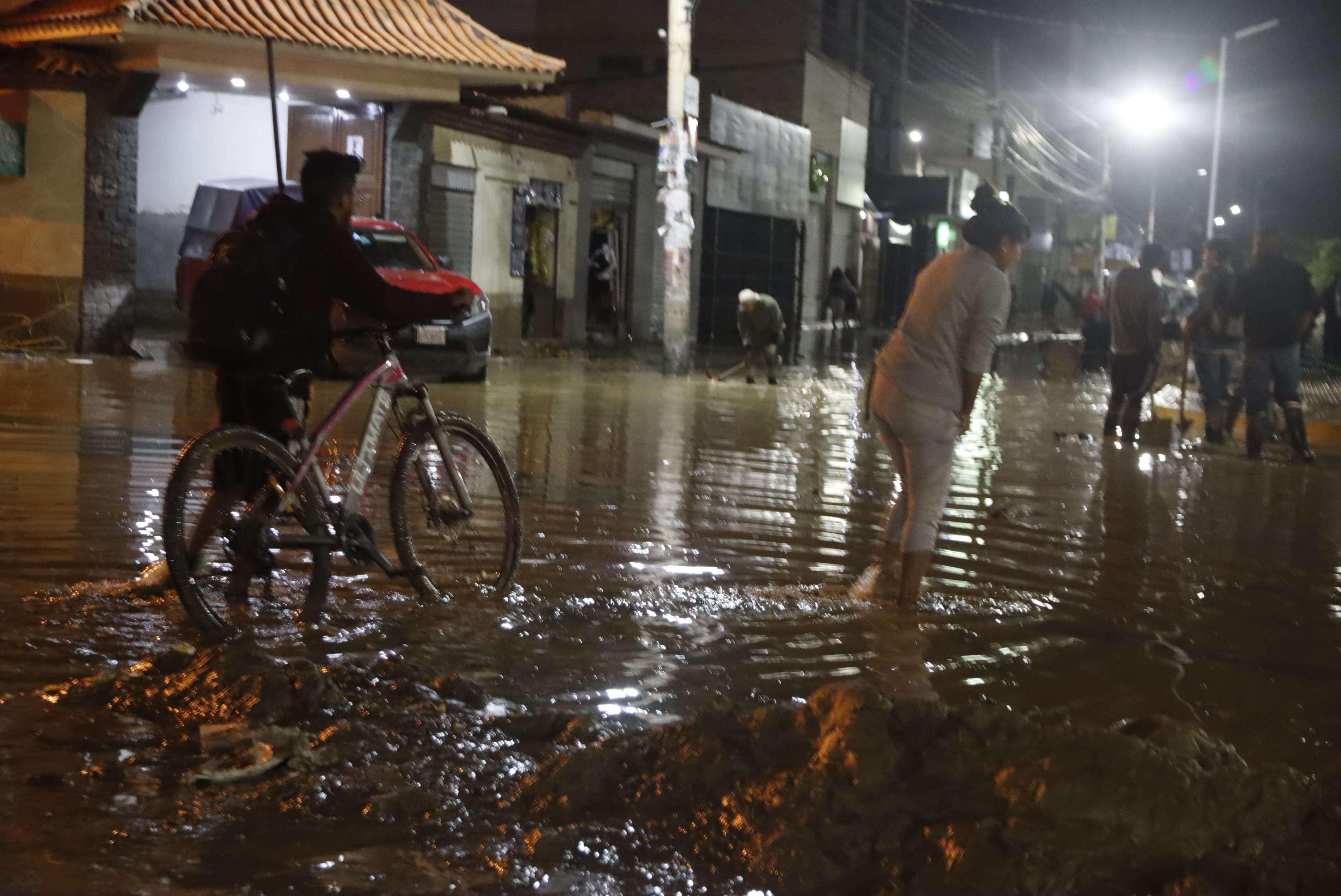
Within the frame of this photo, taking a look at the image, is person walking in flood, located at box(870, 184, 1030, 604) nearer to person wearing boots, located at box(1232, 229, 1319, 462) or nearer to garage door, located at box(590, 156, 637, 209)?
person wearing boots, located at box(1232, 229, 1319, 462)

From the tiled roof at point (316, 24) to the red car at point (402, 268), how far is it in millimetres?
1951

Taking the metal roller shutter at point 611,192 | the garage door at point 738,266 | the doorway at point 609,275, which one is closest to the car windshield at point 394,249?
the metal roller shutter at point 611,192

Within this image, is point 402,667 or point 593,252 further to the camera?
point 593,252

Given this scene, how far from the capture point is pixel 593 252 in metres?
28.6

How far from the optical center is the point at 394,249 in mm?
17406

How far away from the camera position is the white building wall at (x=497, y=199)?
74.9 ft

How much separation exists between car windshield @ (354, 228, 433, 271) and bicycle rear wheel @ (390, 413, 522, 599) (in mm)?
11270

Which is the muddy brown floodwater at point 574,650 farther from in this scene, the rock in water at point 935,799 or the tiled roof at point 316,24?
the tiled roof at point 316,24

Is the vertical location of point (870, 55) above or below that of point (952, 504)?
above


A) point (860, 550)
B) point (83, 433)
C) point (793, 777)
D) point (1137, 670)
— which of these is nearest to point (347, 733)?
point (793, 777)

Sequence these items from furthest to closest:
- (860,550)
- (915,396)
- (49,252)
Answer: (49,252)
(860,550)
(915,396)

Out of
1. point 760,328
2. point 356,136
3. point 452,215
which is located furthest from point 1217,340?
point 356,136

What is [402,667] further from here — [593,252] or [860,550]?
[593,252]

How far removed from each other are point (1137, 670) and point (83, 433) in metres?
7.66
